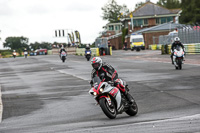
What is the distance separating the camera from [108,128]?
768cm

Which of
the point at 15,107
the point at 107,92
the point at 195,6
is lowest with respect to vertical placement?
the point at 15,107

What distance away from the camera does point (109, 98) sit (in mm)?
8750

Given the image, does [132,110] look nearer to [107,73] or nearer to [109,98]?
[109,98]

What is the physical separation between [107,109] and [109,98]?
0.22 metres

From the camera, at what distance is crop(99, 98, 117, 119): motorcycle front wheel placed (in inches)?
340

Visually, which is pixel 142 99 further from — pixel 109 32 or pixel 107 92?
pixel 109 32

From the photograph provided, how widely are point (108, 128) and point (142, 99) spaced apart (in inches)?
178

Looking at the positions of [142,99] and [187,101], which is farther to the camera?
[142,99]

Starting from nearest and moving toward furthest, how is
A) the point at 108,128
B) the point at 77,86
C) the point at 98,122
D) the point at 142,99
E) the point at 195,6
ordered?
the point at 108,128
the point at 98,122
the point at 142,99
the point at 77,86
the point at 195,6

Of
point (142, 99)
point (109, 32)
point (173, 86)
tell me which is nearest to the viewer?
point (142, 99)

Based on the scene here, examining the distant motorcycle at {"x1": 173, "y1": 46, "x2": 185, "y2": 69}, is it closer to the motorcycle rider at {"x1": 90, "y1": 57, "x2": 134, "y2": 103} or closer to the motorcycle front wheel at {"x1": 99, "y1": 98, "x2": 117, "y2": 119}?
the motorcycle rider at {"x1": 90, "y1": 57, "x2": 134, "y2": 103}

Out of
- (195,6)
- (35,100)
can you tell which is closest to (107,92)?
(35,100)

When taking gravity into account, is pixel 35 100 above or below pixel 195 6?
below

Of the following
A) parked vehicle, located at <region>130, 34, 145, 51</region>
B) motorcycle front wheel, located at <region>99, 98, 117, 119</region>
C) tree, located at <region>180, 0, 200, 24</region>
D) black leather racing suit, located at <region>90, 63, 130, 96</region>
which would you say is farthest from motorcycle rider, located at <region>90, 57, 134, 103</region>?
tree, located at <region>180, 0, 200, 24</region>
